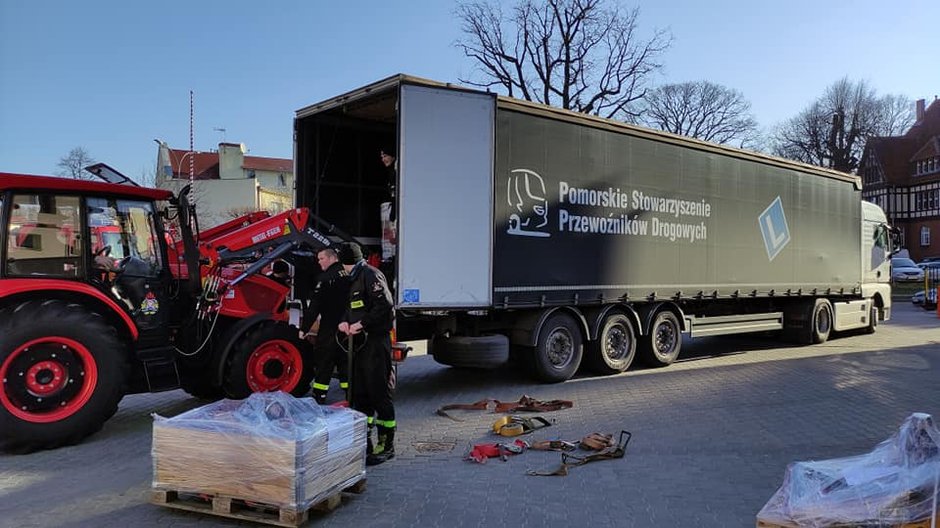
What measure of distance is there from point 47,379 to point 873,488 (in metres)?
6.16

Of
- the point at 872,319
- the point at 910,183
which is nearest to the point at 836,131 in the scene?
the point at 910,183

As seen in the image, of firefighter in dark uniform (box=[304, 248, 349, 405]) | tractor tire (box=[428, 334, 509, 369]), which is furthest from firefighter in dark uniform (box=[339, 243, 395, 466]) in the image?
tractor tire (box=[428, 334, 509, 369])

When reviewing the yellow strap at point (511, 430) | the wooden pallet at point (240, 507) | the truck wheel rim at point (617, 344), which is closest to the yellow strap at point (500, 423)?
the yellow strap at point (511, 430)

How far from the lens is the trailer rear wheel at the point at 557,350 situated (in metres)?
8.81

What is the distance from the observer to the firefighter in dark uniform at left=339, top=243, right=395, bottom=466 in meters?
5.36

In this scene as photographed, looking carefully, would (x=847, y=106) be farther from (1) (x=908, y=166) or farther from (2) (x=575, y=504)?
(2) (x=575, y=504)

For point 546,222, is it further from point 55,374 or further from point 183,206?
point 55,374

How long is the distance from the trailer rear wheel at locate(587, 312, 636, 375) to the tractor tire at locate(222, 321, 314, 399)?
4.34m

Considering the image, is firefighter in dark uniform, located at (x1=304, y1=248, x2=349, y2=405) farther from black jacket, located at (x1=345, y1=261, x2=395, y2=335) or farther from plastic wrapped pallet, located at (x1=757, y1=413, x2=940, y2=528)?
plastic wrapped pallet, located at (x1=757, y1=413, x2=940, y2=528)

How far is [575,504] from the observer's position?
14.8 ft

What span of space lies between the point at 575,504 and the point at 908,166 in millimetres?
67904

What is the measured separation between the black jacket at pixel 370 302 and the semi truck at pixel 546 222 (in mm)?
1784

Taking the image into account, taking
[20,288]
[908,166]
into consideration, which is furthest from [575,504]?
[908,166]

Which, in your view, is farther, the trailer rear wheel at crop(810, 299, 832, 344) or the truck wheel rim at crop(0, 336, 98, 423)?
the trailer rear wheel at crop(810, 299, 832, 344)
